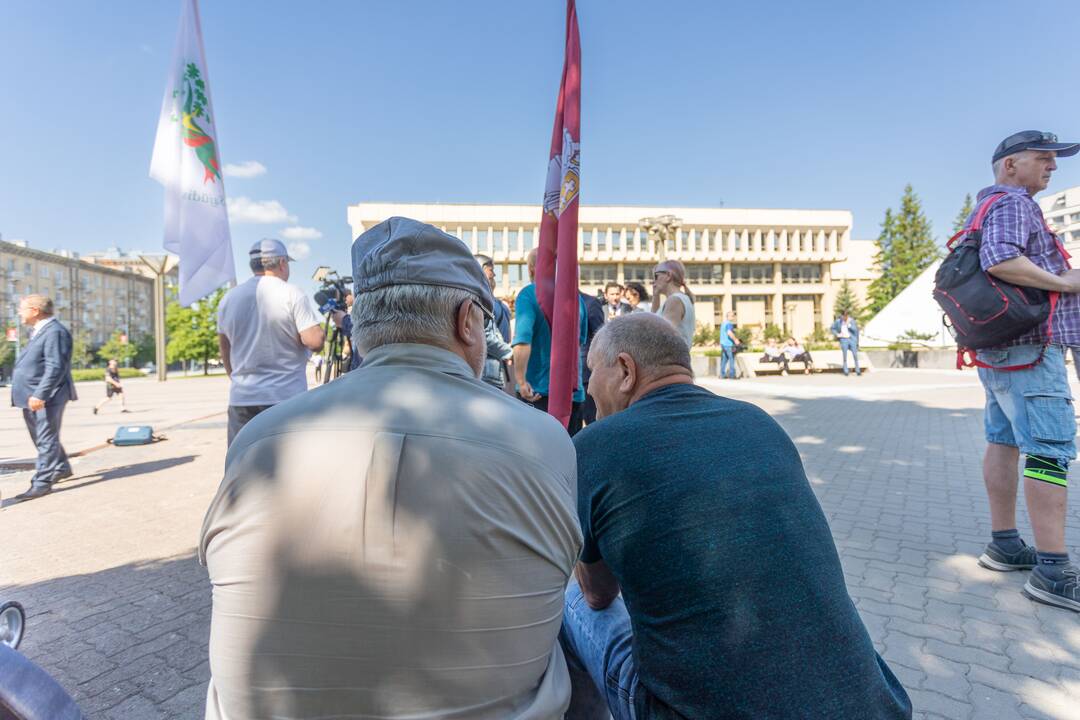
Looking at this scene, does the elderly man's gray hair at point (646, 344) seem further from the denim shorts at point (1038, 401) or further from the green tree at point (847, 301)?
the green tree at point (847, 301)

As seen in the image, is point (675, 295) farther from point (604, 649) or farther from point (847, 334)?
point (847, 334)

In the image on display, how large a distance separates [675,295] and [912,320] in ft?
96.3

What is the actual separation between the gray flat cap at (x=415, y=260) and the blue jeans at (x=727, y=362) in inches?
735

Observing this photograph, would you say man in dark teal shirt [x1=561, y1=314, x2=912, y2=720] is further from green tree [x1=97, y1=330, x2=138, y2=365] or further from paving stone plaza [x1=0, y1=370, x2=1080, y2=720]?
green tree [x1=97, y1=330, x2=138, y2=365]

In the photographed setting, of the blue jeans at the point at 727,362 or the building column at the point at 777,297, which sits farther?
the building column at the point at 777,297

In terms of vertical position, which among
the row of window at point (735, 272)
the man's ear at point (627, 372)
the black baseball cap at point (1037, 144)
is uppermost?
the row of window at point (735, 272)

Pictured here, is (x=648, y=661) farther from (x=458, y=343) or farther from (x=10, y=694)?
(x=10, y=694)

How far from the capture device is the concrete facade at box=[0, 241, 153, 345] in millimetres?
82375

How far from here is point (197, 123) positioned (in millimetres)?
3980

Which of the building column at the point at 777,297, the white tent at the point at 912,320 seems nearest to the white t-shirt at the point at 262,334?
the white tent at the point at 912,320

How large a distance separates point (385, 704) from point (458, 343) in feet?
2.32

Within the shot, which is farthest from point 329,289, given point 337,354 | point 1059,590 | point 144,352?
point 144,352

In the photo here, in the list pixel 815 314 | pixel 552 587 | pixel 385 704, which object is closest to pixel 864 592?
pixel 552 587

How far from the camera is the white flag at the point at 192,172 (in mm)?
3814
